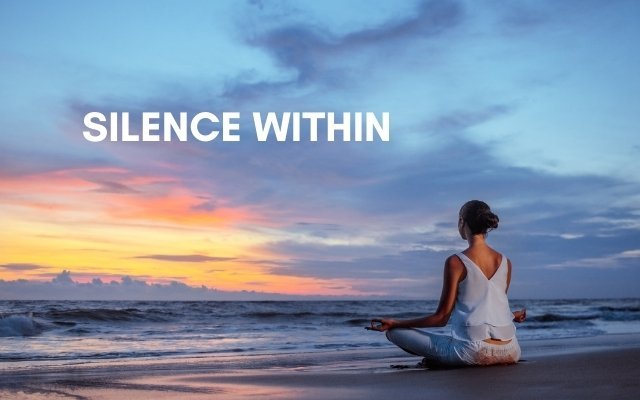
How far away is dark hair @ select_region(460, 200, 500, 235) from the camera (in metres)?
4.90

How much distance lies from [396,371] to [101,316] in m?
19.4

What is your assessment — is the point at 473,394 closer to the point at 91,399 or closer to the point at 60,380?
the point at 91,399

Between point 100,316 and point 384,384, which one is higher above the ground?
point 384,384

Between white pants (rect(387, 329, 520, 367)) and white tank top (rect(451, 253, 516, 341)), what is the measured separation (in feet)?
0.20

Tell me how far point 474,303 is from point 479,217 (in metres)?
0.58

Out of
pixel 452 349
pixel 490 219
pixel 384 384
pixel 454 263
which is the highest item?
pixel 490 219

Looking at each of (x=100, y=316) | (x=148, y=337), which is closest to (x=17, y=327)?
(x=148, y=337)

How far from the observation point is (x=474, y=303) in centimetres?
491

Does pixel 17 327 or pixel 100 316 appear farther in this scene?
pixel 100 316

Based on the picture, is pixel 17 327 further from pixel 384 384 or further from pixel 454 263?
pixel 384 384

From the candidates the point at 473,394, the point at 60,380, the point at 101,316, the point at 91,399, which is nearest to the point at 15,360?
the point at 60,380

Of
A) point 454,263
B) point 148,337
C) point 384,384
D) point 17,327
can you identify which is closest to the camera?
point 384,384

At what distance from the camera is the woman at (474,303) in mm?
4887

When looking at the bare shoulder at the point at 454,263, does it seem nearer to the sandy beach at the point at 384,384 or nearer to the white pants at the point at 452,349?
the white pants at the point at 452,349
